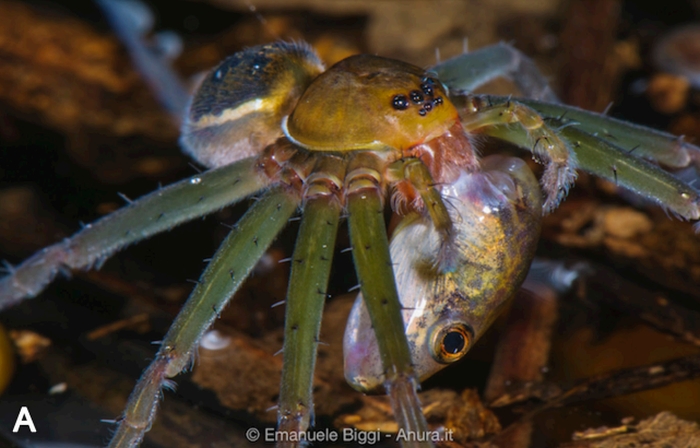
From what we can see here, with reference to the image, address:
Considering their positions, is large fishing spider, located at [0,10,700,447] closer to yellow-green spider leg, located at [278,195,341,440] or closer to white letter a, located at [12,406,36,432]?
yellow-green spider leg, located at [278,195,341,440]

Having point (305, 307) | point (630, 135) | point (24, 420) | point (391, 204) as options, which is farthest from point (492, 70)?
point (24, 420)

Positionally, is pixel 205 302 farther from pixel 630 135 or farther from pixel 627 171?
pixel 630 135

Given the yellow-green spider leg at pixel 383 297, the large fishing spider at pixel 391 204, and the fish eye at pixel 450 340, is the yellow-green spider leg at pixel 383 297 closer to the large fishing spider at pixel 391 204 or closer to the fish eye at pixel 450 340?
the large fishing spider at pixel 391 204

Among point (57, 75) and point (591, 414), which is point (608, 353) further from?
point (57, 75)

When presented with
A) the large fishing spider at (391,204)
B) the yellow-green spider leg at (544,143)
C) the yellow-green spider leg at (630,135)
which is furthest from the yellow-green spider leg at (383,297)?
the yellow-green spider leg at (630,135)

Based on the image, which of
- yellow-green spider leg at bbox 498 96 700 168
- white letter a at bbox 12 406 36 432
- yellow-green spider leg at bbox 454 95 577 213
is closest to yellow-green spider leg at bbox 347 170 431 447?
yellow-green spider leg at bbox 454 95 577 213

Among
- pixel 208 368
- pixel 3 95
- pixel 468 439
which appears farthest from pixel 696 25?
pixel 3 95
